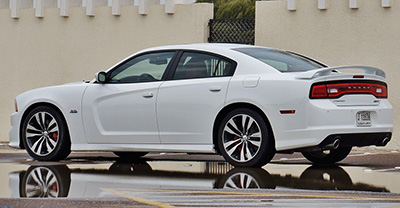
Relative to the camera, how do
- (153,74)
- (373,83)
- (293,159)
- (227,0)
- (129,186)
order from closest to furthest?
1. (129,186)
2. (373,83)
3. (153,74)
4. (293,159)
5. (227,0)

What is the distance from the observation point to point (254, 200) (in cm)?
645

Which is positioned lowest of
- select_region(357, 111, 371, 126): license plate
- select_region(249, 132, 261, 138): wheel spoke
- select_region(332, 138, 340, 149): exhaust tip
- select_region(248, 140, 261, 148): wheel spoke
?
select_region(248, 140, 261, 148): wheel spoke

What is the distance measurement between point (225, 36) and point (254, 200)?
1014 cm

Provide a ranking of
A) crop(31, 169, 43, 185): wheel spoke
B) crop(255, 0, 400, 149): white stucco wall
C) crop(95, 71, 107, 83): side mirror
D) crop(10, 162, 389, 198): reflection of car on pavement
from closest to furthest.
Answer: crop(10, 162, 389, 198): reflection of car on pavement → crop(31, 169, 43, 185): wheel spoke → crop(95, 71, 107, 83): side mirror → crop(255, 0, 400, 149): white stucco wall

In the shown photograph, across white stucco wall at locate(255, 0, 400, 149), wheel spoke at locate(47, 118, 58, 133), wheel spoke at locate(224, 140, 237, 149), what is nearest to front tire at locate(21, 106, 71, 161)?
wheel spoke at locate(47, 118, 58, 133)

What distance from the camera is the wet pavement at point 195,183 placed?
650cm

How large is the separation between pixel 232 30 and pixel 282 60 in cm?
678

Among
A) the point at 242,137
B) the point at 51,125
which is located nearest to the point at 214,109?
the point at 242,137

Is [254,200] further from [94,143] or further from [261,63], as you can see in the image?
[94,143]

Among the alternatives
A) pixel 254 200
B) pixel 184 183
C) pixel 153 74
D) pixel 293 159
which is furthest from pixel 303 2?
pixel 254 200

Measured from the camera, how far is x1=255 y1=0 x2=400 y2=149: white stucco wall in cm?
1462

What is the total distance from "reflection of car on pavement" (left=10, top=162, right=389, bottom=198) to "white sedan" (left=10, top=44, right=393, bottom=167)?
0.39m

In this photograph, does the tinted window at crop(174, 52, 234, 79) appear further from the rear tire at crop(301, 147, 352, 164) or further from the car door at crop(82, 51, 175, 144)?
the rear tire at crop(301, 147, 352, 164)

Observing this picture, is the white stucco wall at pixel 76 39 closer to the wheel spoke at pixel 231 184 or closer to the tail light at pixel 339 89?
the tail light at pixel 339 89
